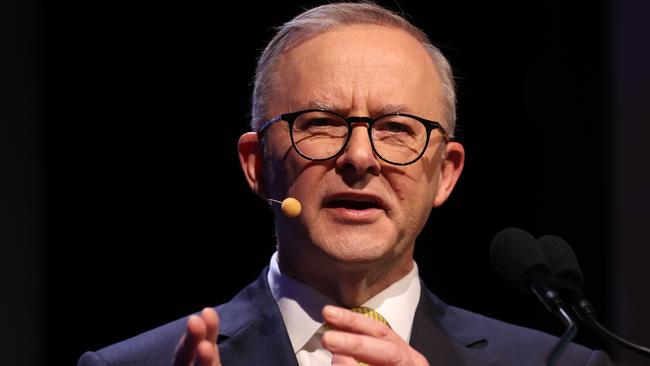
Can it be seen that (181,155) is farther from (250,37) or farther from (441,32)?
(441,32)

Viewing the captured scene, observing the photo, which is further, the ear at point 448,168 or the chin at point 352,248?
the ear at point 448,168

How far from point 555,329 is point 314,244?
170cm

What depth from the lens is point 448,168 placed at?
224cm

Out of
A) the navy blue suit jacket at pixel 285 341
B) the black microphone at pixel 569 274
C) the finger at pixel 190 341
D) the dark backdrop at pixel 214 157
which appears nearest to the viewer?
the finger at pixel 190 341

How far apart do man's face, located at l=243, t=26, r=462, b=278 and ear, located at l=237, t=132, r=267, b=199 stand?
3cm

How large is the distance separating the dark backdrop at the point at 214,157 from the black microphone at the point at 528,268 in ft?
5.28

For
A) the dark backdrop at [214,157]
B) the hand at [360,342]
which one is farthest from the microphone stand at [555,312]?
the dark backdrop at [214,157]

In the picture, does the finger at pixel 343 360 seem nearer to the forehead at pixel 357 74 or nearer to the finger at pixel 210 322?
the finger at pixel 210 322

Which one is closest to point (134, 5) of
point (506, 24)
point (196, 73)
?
point (196, 73)

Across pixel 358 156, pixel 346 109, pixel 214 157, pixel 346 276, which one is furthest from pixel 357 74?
pixel 214 157

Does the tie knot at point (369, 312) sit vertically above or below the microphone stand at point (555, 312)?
below

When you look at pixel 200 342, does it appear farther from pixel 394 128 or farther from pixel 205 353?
pixel 394 128

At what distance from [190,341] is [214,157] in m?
1.77

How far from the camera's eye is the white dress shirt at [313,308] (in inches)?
80.1
